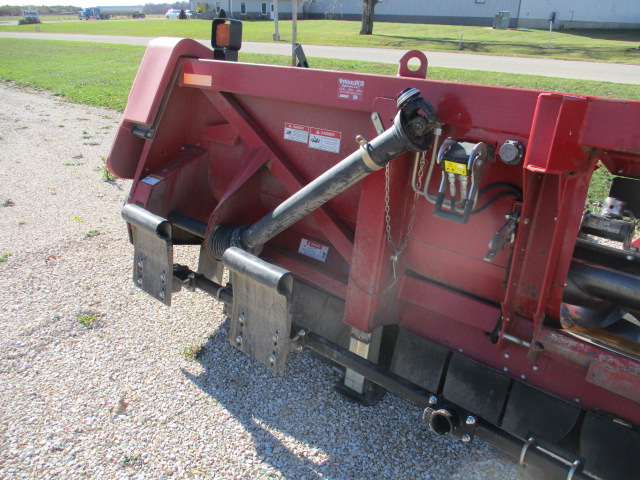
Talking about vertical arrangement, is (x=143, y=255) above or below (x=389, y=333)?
above

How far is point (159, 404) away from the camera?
9.93 ft

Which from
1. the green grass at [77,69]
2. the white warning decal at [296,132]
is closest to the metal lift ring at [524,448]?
the white warning decal at [296,132]

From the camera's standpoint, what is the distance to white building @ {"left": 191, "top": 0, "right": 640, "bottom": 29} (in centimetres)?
3531

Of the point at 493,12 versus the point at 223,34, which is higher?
the point at 493,12

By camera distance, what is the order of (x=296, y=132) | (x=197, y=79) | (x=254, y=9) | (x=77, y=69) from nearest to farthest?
(x=296, y=132) < (x=197, y=79) < (x=77, y=69) < (x=254, y=9)

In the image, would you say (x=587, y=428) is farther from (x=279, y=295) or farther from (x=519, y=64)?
(x=519, y=64)

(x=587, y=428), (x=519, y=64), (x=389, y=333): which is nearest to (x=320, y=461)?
(x=389, y=333)

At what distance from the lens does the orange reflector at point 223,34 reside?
12.2ft

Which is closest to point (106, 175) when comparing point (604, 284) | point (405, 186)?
point (405, 186)

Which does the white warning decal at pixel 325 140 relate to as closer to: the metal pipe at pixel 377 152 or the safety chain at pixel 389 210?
the metal pipe at pixel 377 152

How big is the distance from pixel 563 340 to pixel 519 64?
52.2ft

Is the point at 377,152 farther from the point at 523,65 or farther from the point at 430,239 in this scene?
the point at 523,65

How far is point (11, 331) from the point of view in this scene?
3.62 metres

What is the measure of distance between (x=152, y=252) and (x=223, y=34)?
1.62 m
